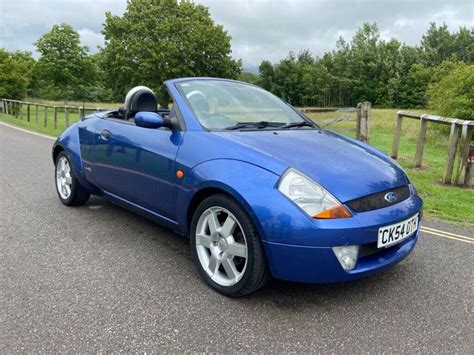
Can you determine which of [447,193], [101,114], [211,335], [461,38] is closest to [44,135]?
[101,114]

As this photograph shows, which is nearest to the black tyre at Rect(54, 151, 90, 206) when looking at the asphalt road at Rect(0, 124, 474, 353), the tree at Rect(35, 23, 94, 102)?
the asphalt road at Rect(0, 124, 474, 353)

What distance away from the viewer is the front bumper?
8.18 feet

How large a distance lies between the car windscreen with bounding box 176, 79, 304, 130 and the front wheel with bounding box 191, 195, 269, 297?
755 millimetres

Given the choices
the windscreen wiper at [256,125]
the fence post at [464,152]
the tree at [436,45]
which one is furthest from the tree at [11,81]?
the tree at [436,45]

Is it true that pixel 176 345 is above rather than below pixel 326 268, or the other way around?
below

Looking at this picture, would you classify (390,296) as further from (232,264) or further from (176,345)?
(176,345)

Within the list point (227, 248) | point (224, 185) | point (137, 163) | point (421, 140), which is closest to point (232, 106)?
point (137, 163)

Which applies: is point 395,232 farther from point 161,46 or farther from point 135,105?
point 161,46

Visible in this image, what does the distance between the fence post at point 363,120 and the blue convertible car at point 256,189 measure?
5139 millimetres

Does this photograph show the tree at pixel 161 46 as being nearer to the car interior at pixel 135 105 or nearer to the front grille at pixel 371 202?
the car interior at pixel 135 105

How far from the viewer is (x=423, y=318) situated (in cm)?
266

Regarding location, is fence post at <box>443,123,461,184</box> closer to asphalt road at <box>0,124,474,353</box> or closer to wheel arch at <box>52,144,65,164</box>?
asphalt road at <box>0,124,474,353</box>

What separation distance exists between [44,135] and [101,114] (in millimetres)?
10042

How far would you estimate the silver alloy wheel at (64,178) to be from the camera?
16.2 ft
